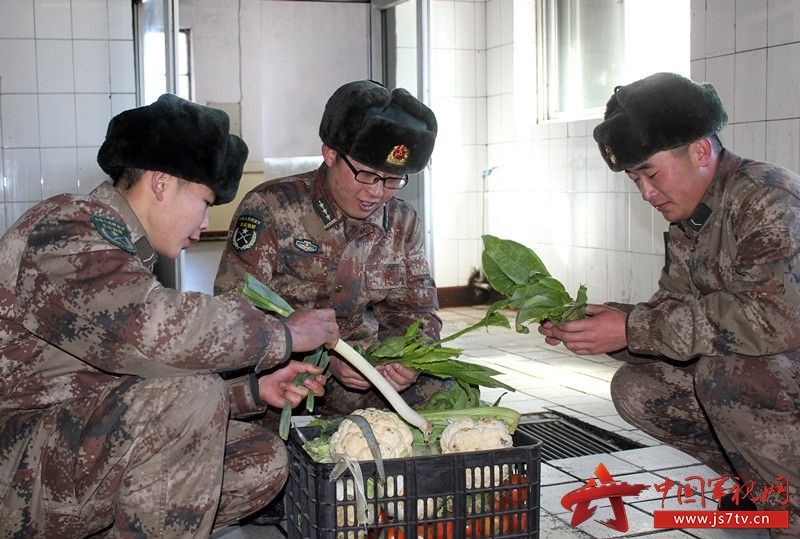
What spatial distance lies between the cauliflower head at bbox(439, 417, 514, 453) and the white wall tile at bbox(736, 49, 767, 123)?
2920mm

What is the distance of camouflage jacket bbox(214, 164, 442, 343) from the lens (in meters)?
2.93

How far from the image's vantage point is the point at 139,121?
208 cm

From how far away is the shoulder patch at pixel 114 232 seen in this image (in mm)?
1923

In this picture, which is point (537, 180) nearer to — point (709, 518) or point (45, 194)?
point (45, 194)

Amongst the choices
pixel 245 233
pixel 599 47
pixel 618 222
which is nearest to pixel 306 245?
pixel 245 233

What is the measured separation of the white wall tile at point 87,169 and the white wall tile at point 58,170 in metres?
0.03

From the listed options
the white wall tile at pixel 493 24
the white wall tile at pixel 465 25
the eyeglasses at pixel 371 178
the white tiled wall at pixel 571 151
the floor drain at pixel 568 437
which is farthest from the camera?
the white wall tile at pixel 465 25

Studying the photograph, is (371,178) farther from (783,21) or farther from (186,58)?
(186,58)

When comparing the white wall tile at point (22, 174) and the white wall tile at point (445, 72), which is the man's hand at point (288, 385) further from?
the white wall tile at point (445, 72)

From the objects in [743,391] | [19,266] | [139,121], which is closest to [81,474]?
[19,266]

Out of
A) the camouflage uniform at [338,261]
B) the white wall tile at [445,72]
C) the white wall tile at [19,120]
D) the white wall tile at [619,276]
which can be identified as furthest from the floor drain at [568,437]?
the white wall tile at [445,72]

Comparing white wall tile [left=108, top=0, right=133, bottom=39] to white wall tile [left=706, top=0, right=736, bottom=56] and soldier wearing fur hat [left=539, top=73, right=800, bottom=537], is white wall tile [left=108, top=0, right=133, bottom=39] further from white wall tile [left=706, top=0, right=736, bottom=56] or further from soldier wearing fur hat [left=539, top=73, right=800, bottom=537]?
soldier wearing fur hat [left=539, top=73, right=800, bottom=537]

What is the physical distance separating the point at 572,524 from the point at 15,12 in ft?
14.7

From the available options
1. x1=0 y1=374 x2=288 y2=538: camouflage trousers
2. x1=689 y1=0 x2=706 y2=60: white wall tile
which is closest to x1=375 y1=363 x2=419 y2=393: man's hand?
x1=0 y1=374 x2=288 y2=538: camouflage trousers
